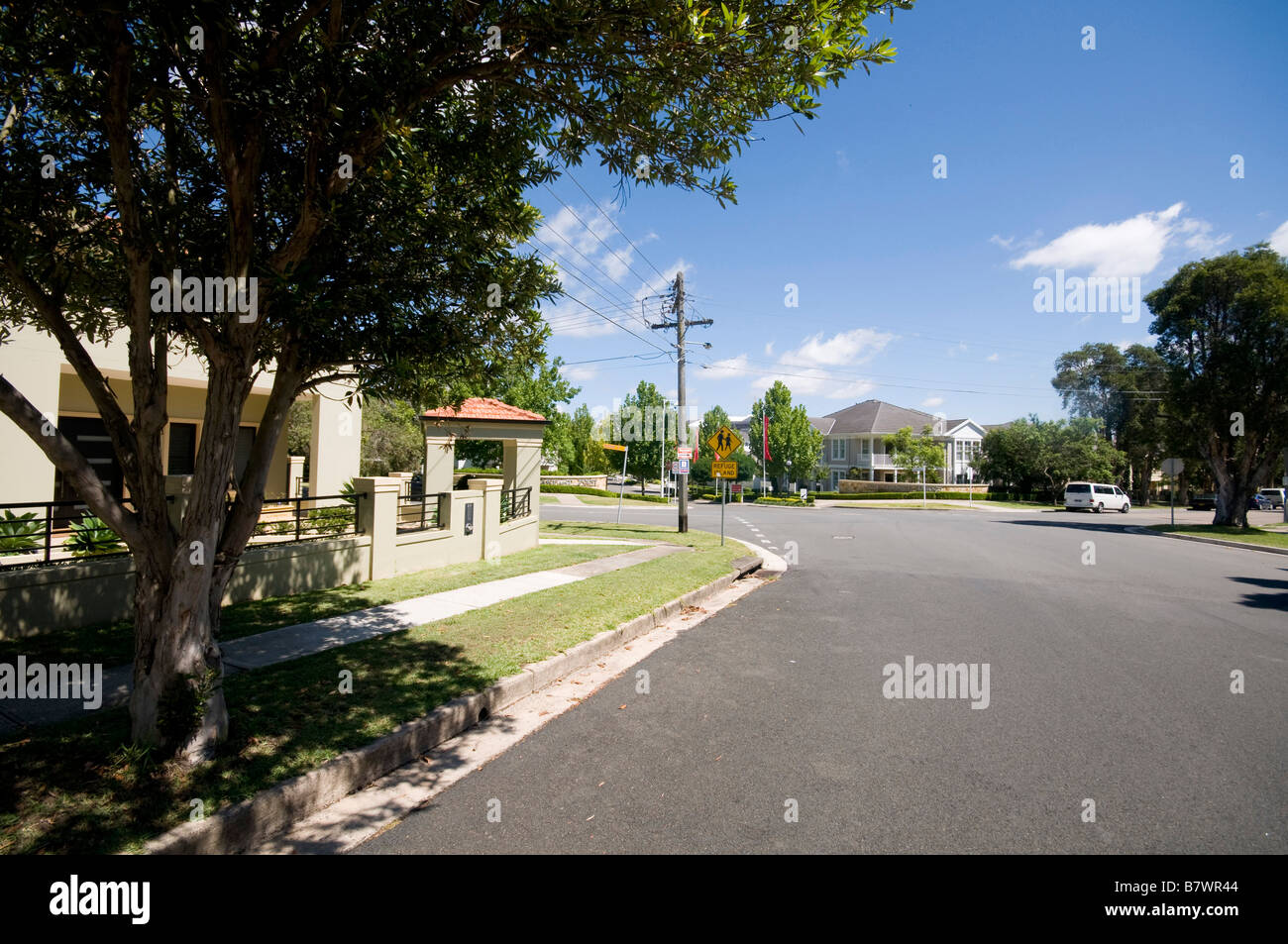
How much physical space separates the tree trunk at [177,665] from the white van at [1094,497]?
46034 mm

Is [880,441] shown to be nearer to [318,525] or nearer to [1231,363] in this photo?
[1231,363]

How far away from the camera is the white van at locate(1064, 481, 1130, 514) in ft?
130

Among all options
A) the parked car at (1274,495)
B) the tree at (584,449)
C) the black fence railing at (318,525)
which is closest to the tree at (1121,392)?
the parked car at (1274,495)

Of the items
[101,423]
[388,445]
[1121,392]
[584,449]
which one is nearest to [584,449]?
[584,449]

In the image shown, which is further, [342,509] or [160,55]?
[342,509]

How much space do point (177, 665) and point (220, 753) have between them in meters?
0.61

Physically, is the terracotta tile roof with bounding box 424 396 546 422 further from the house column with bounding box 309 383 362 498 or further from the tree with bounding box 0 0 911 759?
the tree with bounding box 0 0 911 759

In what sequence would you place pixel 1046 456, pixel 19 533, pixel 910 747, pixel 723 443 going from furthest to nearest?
pixel 1046 456 < pixel 723 443 < pixel 19 533 < pixel 910 747

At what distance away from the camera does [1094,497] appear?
1570 inches

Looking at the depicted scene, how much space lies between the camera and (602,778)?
4.19 meters

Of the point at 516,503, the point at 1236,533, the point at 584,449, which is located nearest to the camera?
the point at 516,503

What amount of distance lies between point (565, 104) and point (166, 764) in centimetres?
542

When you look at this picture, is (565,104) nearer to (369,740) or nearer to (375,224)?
(375,224)
